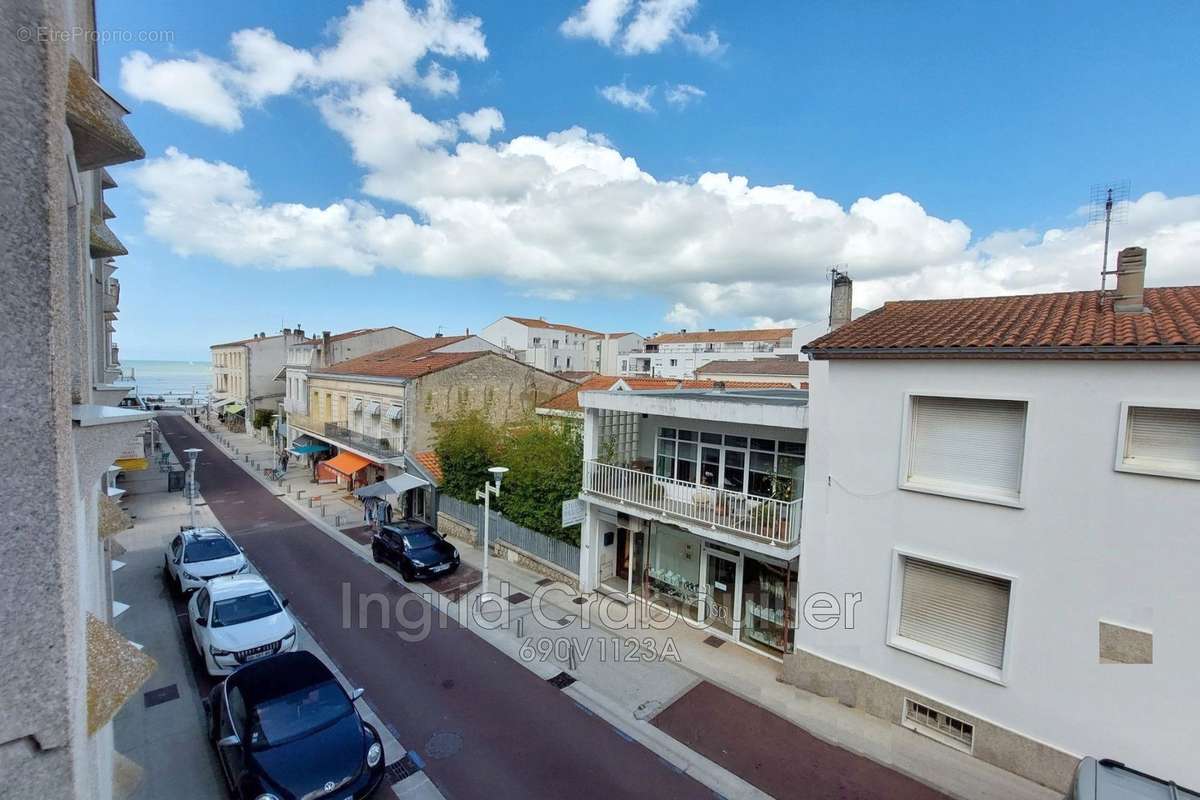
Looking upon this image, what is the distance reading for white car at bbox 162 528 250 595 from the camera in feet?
43.2

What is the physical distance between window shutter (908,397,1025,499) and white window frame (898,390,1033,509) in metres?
0.08

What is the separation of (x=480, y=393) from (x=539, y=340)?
1648 inches

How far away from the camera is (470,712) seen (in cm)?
936

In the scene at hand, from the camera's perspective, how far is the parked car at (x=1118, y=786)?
5.97 metres

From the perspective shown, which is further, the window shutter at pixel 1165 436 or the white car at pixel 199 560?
the white car at pixel 199 560

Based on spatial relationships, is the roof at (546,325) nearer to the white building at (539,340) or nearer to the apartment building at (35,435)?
the white building at (539,340)

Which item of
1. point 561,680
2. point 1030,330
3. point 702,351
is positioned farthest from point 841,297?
point 702,351

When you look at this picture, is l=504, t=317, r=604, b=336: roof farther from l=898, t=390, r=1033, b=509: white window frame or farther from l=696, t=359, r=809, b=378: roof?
l=898, t=390, r=1033, b=509: white window frame

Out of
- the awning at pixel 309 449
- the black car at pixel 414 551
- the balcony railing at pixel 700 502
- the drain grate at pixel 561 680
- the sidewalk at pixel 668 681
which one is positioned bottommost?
the drain grate at pixel 561 680

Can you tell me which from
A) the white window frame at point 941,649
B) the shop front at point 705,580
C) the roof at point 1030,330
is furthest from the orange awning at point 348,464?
the white window frame at point 941,649

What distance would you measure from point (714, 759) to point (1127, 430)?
7.39 meters

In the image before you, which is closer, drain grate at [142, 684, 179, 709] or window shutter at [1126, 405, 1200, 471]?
window shutter at [1126, 405, 1200, 471]

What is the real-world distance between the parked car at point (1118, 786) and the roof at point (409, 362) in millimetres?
19595

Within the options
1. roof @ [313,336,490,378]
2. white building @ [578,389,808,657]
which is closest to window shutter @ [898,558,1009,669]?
white building @ [578,389,808,657]
